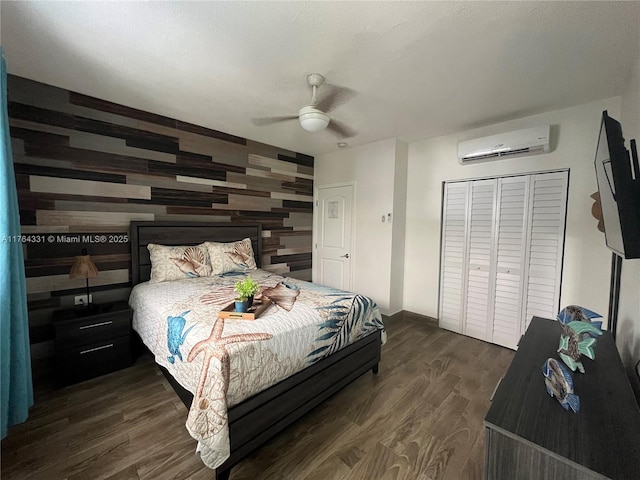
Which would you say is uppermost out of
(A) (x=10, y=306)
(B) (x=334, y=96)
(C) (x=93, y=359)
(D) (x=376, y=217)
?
(B) (x=334, y=96)

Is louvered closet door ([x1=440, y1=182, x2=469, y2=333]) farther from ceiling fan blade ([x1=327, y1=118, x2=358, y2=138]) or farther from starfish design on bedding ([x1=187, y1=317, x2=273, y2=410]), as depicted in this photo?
starfish design on bedding ([x1=187, y1=317, x2=273, y2=410])

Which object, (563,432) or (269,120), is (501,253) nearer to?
(563,432)

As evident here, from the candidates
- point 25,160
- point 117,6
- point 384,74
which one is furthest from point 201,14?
point 25,160

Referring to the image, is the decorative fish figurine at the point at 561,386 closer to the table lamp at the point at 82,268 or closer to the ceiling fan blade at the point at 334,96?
the ceiling fan blade at the point at 334,96

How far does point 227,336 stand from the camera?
1401 millimetres

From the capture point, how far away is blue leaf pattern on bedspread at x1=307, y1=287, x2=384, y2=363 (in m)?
1.76

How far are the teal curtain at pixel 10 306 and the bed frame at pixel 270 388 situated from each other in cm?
79

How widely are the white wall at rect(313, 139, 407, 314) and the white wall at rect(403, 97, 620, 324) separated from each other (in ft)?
1.37

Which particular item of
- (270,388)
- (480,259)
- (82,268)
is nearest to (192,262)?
(82,268)

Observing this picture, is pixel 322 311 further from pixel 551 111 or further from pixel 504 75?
pixel 551 111

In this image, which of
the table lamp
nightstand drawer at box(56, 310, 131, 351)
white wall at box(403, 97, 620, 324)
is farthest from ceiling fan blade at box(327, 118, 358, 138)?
nightstand drawer at box(56, 310, 131, 351)

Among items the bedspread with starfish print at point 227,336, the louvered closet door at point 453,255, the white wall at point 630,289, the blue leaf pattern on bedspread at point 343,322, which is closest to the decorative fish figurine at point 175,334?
the bedspread with starfish print at point 227,336

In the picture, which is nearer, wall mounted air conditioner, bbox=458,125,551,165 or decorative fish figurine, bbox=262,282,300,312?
decorative fish figurine, bbox=262,282,300,312

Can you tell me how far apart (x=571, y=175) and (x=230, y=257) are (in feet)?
11.8
